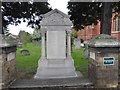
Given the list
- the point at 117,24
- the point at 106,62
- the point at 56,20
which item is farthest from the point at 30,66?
the point at 117,24

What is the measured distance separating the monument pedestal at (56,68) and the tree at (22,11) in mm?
A: 4162

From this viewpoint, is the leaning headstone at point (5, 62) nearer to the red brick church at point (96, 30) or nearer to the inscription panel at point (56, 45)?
the inscription panel at point (56, 45)

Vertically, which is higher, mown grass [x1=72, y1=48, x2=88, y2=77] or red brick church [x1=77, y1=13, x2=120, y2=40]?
red brick church [x1=77, y1=13, x2=120, y2=40]

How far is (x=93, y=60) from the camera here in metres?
7.76

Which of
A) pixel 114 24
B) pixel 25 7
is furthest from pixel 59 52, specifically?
pixel 114 24

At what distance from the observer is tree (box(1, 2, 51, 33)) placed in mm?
14352

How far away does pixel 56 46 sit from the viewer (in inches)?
466

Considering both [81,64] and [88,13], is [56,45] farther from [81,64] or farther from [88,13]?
[88,13]

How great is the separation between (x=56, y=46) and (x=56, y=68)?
1031 millimetres

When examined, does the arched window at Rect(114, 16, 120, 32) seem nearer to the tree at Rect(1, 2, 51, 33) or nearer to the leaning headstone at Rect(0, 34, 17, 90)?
the tree at Rect(1, 2, 51, 33)

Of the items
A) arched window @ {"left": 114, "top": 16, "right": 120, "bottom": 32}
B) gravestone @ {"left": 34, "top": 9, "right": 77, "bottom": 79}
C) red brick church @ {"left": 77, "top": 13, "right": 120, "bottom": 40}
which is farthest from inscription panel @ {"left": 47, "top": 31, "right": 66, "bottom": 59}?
arched window @ {"left": 114, "top": 16, "right": 120, "bottom": 32}

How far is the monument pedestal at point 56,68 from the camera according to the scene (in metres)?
11.5

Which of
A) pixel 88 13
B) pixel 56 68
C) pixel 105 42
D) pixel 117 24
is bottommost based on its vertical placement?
pixel 56 68

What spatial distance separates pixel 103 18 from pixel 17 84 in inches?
288
